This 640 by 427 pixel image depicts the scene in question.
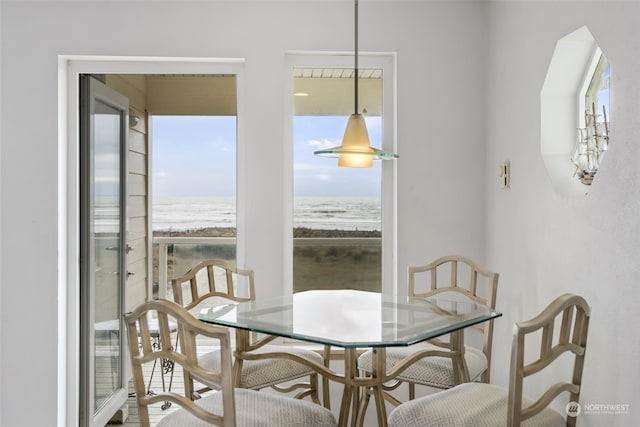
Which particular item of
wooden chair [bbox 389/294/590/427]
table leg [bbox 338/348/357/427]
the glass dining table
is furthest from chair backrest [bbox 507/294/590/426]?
table leg [bbox 338/348/357/427]

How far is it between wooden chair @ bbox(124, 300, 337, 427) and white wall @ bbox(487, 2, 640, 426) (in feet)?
3.10

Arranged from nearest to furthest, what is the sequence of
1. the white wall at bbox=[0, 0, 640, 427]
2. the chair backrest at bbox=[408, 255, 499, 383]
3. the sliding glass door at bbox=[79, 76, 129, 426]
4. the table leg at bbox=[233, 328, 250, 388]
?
1. the table leg at bbox=[233, 328, 250, 388]
2. the chair backrest at bbox=[408, 255, 499, 383]
3. the white wall at bbox=[0, 0, 640, 427]
4. the sliding glass door at bbox=[79, 76, 129, 426]

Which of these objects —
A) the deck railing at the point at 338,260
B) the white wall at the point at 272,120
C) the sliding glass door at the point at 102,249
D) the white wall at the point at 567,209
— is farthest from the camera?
the deck railing at the point at 338,260

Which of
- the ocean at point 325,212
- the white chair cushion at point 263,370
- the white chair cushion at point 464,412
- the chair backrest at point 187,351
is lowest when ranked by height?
the white chair cushion at point 263,370

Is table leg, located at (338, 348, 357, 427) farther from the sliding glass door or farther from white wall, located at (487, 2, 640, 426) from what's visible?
the sliding glass door

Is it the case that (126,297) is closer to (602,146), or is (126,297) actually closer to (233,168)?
(233,168)

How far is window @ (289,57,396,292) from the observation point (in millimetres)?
2945

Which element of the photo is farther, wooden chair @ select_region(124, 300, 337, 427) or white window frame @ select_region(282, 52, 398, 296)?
white window frame @ select_region(282, 52, 398, 296)

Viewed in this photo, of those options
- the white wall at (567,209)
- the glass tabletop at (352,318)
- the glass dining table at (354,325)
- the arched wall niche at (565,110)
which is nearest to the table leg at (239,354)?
the glass dining table at (354,325)

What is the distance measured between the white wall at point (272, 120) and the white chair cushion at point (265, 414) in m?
1.11

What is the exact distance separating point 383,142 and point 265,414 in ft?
5.73

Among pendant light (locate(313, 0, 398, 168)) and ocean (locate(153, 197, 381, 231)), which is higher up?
pendant light (locate(313, 0, 398, 168))

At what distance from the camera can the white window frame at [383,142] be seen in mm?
2906

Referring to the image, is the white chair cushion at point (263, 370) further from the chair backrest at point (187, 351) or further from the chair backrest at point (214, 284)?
the chair backrest at point (187, 351)
